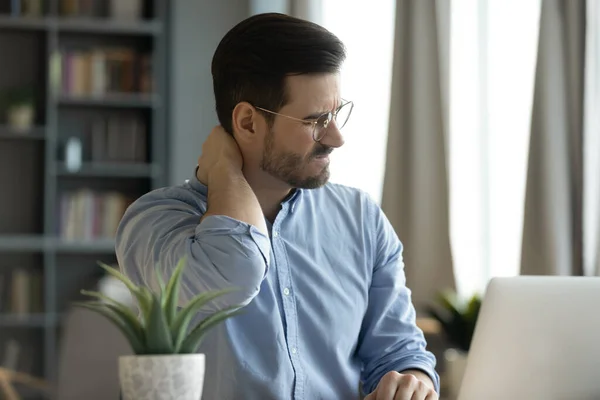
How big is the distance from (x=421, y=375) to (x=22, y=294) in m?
4.28

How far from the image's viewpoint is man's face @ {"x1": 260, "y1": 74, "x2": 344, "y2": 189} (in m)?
1.75

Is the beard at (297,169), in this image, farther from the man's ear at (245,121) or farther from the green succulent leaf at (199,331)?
the green succulent leaf at (199,331)

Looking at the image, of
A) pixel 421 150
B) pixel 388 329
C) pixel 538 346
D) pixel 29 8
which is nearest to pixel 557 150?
pixel 421 150

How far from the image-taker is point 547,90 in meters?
3.73

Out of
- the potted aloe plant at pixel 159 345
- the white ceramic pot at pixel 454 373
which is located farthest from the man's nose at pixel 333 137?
the white ceramic pot at pixel 454 373

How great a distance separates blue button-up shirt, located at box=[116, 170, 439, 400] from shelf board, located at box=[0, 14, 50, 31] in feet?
13.2

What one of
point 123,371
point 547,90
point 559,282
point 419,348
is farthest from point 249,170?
point 547,90

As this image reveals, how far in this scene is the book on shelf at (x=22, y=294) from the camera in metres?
5.54

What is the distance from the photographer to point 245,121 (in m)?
1.83

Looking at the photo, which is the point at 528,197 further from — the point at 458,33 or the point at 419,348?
the point at 419,348

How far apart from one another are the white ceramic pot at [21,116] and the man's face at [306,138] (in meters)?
4.05

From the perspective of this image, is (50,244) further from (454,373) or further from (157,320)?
(157,320)

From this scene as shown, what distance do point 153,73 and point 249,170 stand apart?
157 inches

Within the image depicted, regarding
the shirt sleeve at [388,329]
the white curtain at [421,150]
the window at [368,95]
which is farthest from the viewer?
the window at [368,95]
